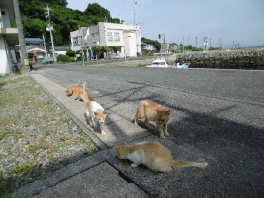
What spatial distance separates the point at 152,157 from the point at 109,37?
148 ft

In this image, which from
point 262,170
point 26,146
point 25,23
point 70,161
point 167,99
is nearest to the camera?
point 262,170

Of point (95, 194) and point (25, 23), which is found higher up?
point (25, 23)

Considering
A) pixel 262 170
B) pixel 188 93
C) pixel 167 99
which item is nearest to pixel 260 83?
pixel 188 93

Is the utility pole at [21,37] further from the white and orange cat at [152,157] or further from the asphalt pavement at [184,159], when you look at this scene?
the white and orange cat at [152,157]

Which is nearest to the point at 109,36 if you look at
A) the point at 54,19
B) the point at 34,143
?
the point at 54,19

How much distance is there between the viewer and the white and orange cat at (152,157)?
6.57 feet

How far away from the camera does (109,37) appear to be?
4356 centimetres

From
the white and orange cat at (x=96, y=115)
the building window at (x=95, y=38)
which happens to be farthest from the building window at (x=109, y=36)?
the white and orange cat at (x=96, y=115)

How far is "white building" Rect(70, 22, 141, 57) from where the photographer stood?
4172 centimetres

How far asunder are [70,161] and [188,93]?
4364 mm

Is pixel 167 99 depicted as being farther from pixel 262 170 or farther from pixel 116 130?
pixel 262 170

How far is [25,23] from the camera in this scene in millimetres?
48844

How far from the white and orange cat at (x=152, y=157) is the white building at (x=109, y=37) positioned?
3830 cm

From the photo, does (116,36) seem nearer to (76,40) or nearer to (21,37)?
(76,40)
